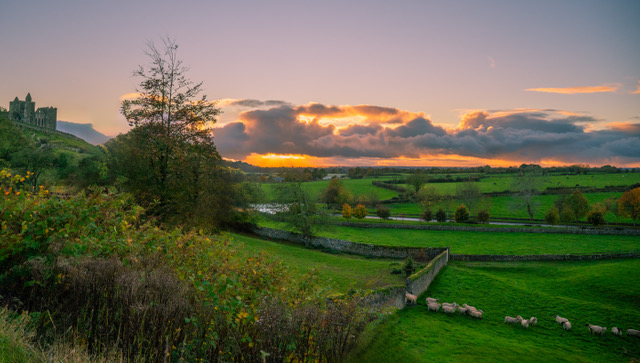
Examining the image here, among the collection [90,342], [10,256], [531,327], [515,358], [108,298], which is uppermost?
[10,256]

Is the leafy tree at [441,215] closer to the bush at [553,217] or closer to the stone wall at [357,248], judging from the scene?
the bush at [553,217]

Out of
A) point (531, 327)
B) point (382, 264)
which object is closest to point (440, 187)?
point (382, 264)

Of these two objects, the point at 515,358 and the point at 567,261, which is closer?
the point at 515,358

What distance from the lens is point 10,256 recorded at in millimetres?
7086

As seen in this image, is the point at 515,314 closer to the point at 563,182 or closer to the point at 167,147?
the point at 167,147

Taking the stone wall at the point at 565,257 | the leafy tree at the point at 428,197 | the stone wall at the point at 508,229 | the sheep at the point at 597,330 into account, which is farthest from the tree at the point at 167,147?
the leafy tree at the point at 428,197

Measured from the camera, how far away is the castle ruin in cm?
12706

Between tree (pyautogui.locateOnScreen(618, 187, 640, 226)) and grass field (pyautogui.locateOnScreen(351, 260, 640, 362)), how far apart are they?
109 feet

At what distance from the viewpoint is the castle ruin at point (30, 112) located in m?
127

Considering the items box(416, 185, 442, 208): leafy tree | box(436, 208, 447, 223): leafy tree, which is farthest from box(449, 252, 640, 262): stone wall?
box(416, 185, 442, 208): leafy tree

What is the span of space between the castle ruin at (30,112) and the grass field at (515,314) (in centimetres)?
15159

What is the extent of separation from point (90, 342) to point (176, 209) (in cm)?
1311

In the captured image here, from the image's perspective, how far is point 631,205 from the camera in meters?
60.2

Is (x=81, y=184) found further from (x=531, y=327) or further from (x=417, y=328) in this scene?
(x=531, y=327)
